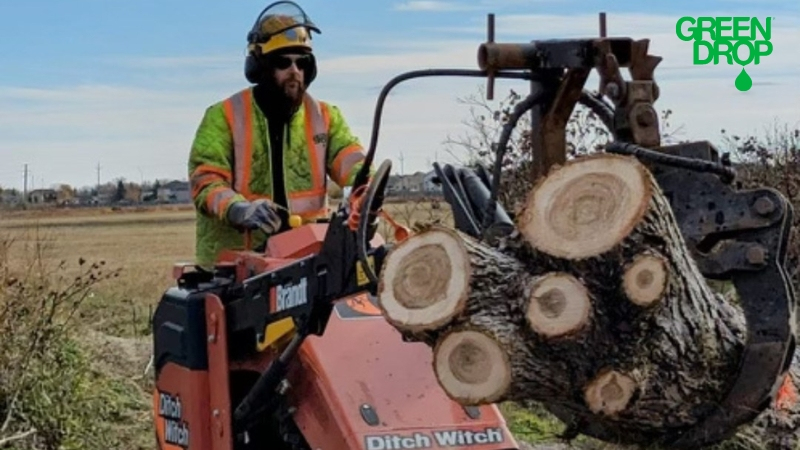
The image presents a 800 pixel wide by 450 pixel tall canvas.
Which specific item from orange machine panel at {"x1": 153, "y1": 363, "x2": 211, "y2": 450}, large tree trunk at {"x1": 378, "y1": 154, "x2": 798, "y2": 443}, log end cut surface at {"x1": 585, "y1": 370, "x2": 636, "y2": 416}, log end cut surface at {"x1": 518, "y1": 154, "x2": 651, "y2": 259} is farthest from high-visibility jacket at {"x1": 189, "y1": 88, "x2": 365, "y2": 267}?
log end cut surface at {"x1": 585, "y1": 370, "x2": 636, "y2": 416}

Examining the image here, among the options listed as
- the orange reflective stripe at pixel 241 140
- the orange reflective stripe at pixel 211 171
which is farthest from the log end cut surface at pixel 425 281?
the orange reflective stripe at pixel 241 140

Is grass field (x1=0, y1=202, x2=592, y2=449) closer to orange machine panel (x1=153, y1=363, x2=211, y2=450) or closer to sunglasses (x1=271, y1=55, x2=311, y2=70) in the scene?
sunglasses (x1=271, y1=55, x2=311, y2=70)

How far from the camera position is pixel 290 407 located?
5.00 meters

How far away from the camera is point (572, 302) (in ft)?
13.1

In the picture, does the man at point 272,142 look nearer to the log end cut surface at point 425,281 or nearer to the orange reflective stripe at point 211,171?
the orange reflective stripe at point 211,171

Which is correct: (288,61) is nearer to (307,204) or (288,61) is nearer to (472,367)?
(307,204)

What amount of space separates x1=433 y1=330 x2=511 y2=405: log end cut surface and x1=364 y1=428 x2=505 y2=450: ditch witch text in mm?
585

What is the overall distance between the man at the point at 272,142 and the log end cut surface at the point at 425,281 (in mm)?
1613

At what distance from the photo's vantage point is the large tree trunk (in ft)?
13.3

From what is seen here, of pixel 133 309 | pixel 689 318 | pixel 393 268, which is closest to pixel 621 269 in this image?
pixel 689 318

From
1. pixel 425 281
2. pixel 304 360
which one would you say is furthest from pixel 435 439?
pixel 425 281

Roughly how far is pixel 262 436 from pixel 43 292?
3698 millimetres

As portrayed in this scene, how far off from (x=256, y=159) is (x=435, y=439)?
1.70m

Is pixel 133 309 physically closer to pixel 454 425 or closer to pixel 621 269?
pixel 454 425
